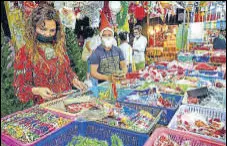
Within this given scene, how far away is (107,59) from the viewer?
1.96 meters

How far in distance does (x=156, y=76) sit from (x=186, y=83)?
1.39ft

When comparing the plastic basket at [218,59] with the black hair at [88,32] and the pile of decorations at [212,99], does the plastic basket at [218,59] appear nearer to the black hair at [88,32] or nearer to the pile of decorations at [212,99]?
the pile of decorations at [212,99]

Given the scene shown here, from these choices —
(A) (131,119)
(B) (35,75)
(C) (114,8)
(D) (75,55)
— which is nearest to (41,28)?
(B) (35,75)

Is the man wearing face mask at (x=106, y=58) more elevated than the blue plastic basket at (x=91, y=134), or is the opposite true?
the man wearing face mask at (x=106, y=58)

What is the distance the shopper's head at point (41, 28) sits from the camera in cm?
137

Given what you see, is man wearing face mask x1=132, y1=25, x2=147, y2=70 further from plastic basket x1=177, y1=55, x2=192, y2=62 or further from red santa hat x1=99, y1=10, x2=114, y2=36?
plastic basket x1=177, y1=55, x2=192, y2=62

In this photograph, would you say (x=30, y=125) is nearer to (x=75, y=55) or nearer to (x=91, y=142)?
(x=91, y=142)

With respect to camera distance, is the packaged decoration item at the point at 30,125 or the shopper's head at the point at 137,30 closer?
the packaged decoration item at the point at 30,125

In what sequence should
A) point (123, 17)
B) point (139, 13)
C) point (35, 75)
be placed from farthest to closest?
1. point (139, 13)
2. point (123, 17)
3. point (35, 75)

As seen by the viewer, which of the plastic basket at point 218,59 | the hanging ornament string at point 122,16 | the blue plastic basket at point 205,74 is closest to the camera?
the hanging ornament string at point 122,16

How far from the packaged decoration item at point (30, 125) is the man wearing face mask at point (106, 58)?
57 centimetres

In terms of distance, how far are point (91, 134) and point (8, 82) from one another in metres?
0.78

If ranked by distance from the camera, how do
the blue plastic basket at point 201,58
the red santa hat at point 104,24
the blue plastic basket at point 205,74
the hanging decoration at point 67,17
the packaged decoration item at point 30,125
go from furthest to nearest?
the blue plastic basket at point 201,58 < the blue plastic basket at point 205,74 < the red santa hat at point 104,24 < the hanging decoration at point 67,17 < the packaged decoration item at point 30,125

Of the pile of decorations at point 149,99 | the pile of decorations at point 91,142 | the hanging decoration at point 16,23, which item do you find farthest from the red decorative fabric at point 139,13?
the pile of decorations at point 91,142
